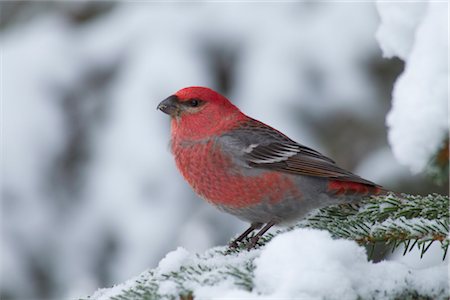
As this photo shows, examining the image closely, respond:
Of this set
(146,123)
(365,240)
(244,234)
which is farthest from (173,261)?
(146,123)

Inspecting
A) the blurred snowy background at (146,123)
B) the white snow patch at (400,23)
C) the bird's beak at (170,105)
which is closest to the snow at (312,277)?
the white snow patch at (400,23)

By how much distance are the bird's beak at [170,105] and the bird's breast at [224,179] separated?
160 millimetres

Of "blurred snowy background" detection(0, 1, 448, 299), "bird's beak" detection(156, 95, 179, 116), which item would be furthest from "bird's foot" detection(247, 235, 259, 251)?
"blurred snowy background" detection(0, 1, 448, 299)

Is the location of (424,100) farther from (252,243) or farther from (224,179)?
(224,179)

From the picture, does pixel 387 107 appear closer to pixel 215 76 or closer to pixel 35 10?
pixel 215 76

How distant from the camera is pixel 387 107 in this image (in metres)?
3.99

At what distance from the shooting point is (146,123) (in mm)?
3967

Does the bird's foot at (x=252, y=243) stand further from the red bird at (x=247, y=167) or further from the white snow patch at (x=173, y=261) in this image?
the white snow patch at (x=173, y=261)

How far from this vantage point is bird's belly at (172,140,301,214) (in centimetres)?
284

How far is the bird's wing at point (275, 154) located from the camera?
2.99 m

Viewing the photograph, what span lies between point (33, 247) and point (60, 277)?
22 centimetres

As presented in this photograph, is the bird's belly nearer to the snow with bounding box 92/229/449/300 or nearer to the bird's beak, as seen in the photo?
the bird's beak

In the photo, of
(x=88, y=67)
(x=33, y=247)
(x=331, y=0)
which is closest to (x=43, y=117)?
(x=88, y=67)

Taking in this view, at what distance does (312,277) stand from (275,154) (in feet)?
5.61
